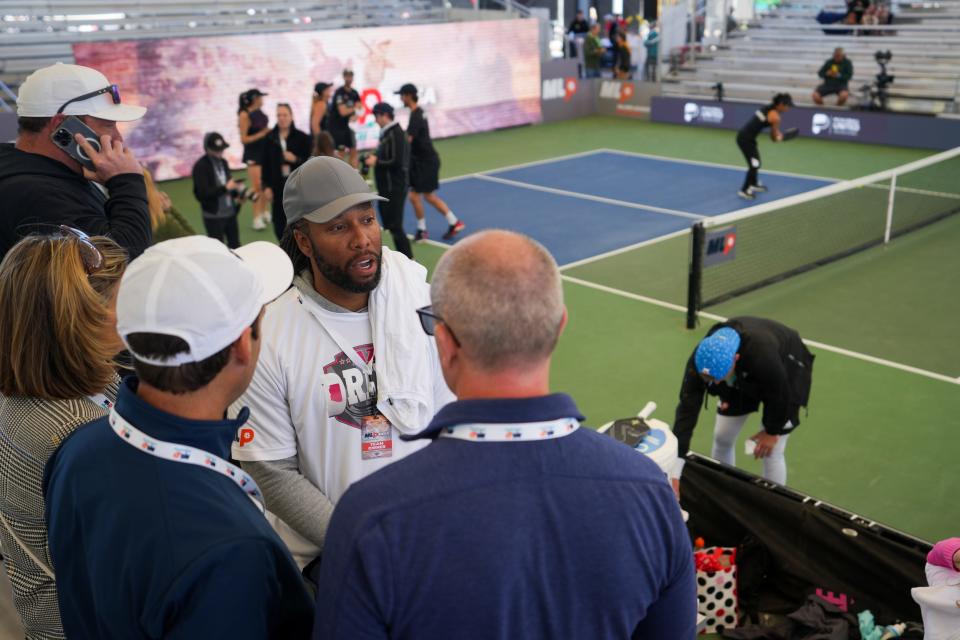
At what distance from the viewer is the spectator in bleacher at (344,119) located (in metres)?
14.6

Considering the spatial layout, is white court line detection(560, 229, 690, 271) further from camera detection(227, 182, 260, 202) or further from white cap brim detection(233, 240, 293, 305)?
white cap brim detection(233, 240, 293, 305)

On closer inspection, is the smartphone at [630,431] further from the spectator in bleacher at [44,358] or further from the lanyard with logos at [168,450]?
the lanyard with logos at [168,450]

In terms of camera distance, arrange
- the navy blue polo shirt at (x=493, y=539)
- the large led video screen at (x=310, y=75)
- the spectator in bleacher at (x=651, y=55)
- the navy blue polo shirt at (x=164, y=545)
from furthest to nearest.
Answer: the spectator in bleacher at (x=651, y=55) < the large led video screen at (x=310, y=75) < the navy blue polo shirt at (x=164, y=545) < the navy blue polo shirt at (x=493, y=539)

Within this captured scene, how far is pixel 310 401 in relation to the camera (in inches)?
133

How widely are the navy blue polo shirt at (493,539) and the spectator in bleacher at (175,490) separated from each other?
20 cm

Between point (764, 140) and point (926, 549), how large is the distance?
17.3 meters

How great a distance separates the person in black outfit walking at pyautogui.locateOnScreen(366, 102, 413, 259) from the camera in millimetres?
11680

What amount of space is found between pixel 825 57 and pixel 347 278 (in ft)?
77.6

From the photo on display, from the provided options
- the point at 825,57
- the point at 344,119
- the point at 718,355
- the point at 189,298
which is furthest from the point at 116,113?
the point at 825,57

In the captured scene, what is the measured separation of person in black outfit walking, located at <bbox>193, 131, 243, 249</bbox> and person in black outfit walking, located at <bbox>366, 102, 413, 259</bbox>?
1796mm

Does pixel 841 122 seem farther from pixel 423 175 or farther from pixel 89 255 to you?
pixel 89 255

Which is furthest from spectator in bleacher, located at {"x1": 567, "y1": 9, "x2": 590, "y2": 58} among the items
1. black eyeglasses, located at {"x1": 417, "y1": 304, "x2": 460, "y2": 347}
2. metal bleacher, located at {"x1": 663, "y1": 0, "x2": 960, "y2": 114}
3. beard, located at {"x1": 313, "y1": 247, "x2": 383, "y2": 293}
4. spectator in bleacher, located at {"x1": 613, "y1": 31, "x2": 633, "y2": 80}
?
black eyeglasses, located at {"x1": 417, "y1": 304, "x2": 460, "y2": 347}

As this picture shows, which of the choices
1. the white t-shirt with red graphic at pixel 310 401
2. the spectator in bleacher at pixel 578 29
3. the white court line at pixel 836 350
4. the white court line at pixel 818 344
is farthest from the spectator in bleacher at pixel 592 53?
the white t-shirt with red graphic at pixel 310 401

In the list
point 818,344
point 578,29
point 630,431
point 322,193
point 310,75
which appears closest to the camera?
point 322,193
